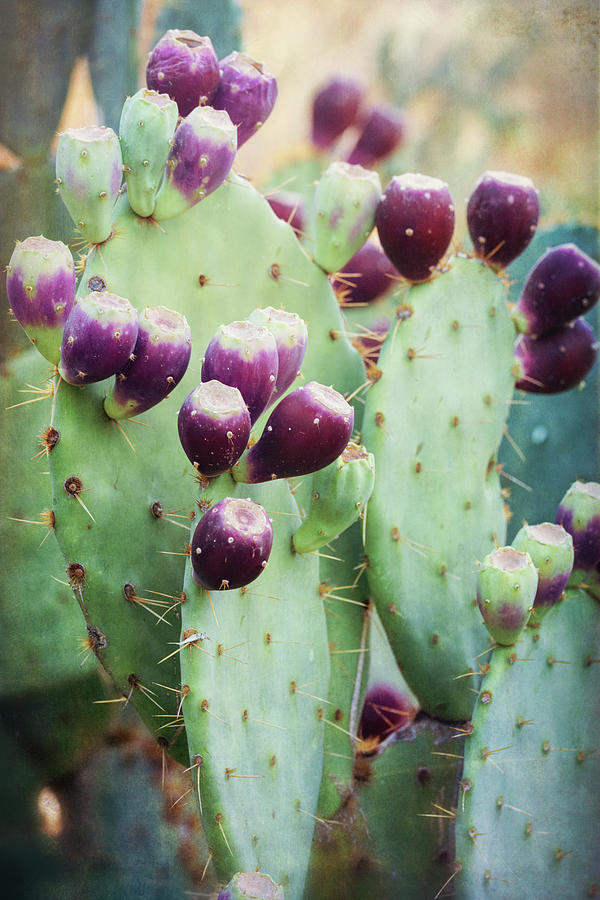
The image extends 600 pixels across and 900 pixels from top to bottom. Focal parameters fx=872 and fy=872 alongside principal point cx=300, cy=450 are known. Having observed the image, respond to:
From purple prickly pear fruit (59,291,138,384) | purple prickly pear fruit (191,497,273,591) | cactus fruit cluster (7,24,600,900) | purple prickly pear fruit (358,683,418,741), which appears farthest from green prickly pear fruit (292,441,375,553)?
purple prickly pear fruit (358,683,418,741)

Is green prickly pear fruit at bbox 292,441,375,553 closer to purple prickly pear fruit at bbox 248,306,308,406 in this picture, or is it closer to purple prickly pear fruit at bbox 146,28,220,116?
purple prickly pear fruit at bbox 248,306,308,406

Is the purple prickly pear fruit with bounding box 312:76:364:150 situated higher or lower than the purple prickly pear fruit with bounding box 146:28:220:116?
lower

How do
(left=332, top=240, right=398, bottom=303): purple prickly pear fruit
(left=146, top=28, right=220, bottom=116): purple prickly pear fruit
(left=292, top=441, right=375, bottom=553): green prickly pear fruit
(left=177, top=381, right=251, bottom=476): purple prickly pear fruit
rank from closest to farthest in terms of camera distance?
(left=177, top=381, right=251, bottom=476): purple prickly pear fruit, (left=292, top=441, right=375, bottom=553): green prickly pear fruit, (left=146, top=28, right=220, bottom=116): purple prickly pear fruit, (left=332, top=240, right=398, bottom=303): purple prickly pear fruit

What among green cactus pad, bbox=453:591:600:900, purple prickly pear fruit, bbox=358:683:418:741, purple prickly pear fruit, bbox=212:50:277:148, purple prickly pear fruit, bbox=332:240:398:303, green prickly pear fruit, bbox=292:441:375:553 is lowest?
purple prickly pear fruit, bbox=358:683:418:741

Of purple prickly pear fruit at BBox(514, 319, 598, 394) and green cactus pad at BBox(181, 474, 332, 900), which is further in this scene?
purple prickly pear fruit at BBox(514, 319, 598, 394)

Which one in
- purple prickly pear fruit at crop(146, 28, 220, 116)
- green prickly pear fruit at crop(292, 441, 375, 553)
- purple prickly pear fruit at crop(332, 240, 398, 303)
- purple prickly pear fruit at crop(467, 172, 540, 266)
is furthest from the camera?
purple prickly pear fruit at crop(332, 240, 398, 303)

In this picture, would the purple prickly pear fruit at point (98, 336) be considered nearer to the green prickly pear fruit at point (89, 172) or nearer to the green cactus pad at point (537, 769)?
the green prickly pear fruit at point (89, 172)

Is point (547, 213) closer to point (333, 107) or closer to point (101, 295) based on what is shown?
point (333, 107)

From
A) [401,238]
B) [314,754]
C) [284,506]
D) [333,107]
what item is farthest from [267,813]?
[333,107]
